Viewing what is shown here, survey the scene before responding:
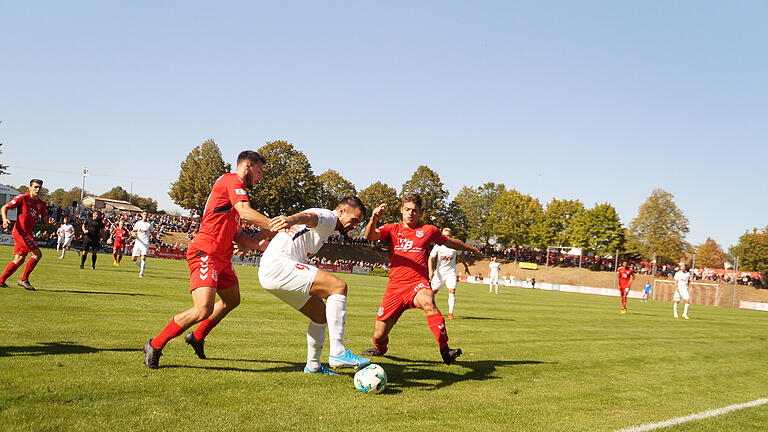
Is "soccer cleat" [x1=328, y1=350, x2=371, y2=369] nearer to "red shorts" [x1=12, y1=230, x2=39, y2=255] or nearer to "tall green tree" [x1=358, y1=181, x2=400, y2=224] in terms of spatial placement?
"red shorts" [x1=12, y1=230, x2=39, y2=255]

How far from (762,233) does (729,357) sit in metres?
109

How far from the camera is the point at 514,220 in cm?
10212

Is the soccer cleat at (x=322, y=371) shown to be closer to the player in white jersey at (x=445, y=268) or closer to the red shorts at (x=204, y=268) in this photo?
the red shorts at (x=204, y=268)

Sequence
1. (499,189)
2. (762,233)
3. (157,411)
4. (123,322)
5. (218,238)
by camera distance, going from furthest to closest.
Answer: (499,189)
(762,233)
(123,322)
(218,238)
(157,411)

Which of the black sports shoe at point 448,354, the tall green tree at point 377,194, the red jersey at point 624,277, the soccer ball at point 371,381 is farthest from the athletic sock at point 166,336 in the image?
the tall green tree at point 377,194

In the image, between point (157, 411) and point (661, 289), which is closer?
point (157, 411)

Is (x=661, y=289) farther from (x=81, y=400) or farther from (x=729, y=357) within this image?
(x=81, y=400)

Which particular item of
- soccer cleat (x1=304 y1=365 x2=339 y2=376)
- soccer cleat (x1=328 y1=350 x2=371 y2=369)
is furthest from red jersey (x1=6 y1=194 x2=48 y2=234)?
soccer cleat (x1=328 y1=350 x2=371 y2=369)

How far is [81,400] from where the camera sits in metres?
5.06

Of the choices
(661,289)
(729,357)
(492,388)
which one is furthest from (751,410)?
(661,289)

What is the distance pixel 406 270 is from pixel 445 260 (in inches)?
353

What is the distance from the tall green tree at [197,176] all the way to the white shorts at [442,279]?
2680 inches

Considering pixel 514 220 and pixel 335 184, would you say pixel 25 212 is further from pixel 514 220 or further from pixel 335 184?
pixel 514 220

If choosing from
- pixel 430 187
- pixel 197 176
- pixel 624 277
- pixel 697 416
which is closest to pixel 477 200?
pixel 430 187
